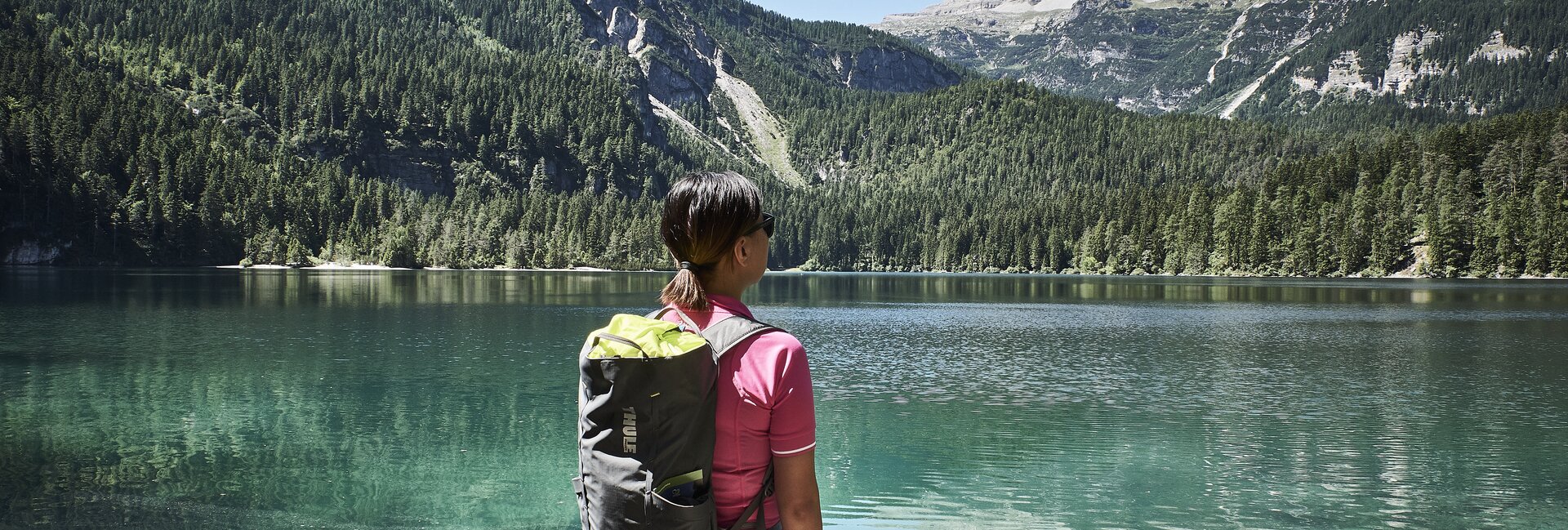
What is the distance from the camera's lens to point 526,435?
2027 centimetres

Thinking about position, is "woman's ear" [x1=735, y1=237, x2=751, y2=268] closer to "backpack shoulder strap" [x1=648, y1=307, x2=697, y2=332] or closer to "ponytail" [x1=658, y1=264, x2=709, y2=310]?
"ponytail" [x1=658, y1=264, x2=709, y2=310]

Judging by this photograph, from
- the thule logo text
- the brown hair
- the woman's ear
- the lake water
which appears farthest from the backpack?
the lake water

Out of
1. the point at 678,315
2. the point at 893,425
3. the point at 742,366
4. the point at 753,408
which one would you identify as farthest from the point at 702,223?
the point at 893,425

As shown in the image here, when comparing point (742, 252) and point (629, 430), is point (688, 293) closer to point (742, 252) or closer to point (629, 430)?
point (742, 252)

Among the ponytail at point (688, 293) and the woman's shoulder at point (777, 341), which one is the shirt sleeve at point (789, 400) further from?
the ponytail at point (688, 293)

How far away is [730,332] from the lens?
343cm

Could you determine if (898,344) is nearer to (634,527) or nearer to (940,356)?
(940,356)

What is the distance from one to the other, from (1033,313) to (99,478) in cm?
5458

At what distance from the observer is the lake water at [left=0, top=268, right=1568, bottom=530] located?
48.6 feet

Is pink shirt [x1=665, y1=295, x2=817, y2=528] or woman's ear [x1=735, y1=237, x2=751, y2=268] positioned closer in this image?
pink shirt [x1=665, y1=295, x2=817, y2=528]

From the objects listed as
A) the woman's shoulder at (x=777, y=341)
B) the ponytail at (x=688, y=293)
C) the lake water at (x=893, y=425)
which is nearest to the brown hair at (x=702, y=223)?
the ponytail at (x=688, y=293)

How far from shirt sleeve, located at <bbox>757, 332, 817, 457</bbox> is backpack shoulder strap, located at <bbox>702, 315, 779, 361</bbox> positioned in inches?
2.2

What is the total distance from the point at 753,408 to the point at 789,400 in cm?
14

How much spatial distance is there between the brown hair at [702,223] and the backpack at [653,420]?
11cm
